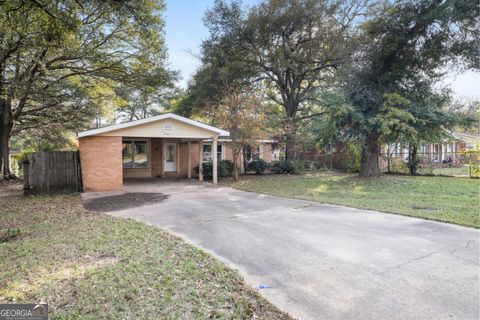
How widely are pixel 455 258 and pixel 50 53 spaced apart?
48.9 feet

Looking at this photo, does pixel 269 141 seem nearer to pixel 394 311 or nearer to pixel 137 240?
pixel 137 240

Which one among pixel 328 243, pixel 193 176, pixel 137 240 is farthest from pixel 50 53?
pixel 328 243

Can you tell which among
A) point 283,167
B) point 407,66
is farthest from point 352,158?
point 407,66

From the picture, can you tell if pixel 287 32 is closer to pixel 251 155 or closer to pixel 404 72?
pixel 404 72

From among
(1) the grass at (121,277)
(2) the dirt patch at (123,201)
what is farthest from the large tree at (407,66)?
(1) the grass at (121,277)

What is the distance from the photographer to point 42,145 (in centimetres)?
2233

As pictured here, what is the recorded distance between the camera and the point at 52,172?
11305 mm

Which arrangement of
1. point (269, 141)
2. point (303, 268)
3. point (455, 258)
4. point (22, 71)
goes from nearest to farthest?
1. point (303, 268)
2. point (455, 258)
3. point (22, 71)
4. point (269, 141)

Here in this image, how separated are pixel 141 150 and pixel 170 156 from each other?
1.80 meters

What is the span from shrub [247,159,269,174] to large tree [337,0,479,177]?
6626mm

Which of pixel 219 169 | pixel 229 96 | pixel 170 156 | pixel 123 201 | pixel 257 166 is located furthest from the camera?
pixel 257 166

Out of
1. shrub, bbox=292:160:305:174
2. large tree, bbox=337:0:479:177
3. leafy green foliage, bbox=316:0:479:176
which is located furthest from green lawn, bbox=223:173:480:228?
shrub, bbox=292:160:305:174

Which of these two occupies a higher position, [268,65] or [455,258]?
[268,65]

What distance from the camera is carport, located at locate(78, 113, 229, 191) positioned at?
11.8 meters
